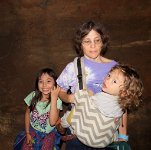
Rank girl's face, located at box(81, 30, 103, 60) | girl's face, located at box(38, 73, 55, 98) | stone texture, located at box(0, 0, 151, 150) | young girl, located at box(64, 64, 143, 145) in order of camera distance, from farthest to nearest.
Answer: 1. stone texture, located at box(0, 0, 151, 150)
2. girl's face, located at box(38, 73, 55, 98)
3. girl's face, located at box(81, 30, 103, 60)
4. young girl, located at box(64, 64, 143, 145)

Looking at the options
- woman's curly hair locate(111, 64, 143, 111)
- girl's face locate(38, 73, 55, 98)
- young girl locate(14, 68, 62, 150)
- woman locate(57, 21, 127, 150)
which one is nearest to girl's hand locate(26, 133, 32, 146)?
young girl locate(14, 68, 62, 150)

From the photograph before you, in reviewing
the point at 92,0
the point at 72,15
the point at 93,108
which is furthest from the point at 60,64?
the point at 93,108

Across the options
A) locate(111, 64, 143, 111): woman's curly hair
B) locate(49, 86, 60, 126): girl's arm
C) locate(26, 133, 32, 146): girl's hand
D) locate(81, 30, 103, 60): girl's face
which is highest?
locate(81, 30, 103, 60): girl's face

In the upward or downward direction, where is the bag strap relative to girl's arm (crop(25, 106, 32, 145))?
upward

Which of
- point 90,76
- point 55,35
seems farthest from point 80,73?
point 55,35

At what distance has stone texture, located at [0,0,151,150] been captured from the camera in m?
4.21

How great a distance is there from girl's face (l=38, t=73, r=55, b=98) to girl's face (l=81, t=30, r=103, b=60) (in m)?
0.87

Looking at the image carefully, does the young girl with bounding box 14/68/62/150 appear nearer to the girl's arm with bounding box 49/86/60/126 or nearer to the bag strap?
the girl's arm with bounding box 49/86/60/126

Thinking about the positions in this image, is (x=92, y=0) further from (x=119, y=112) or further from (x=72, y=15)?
(x=119, y=112)

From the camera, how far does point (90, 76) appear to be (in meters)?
3.26

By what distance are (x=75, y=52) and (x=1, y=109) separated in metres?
1.45

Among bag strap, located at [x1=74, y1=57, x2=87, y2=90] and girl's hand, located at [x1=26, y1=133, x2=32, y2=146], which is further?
girl's hand, located at [x1=26, y1=133, x2=32, y2=146]

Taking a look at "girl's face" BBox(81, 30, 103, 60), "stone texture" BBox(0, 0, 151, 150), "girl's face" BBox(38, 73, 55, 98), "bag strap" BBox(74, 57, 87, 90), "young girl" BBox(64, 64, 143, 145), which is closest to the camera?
"young girl" BBox(64, 64, 143, 145)

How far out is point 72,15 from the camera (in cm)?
421
